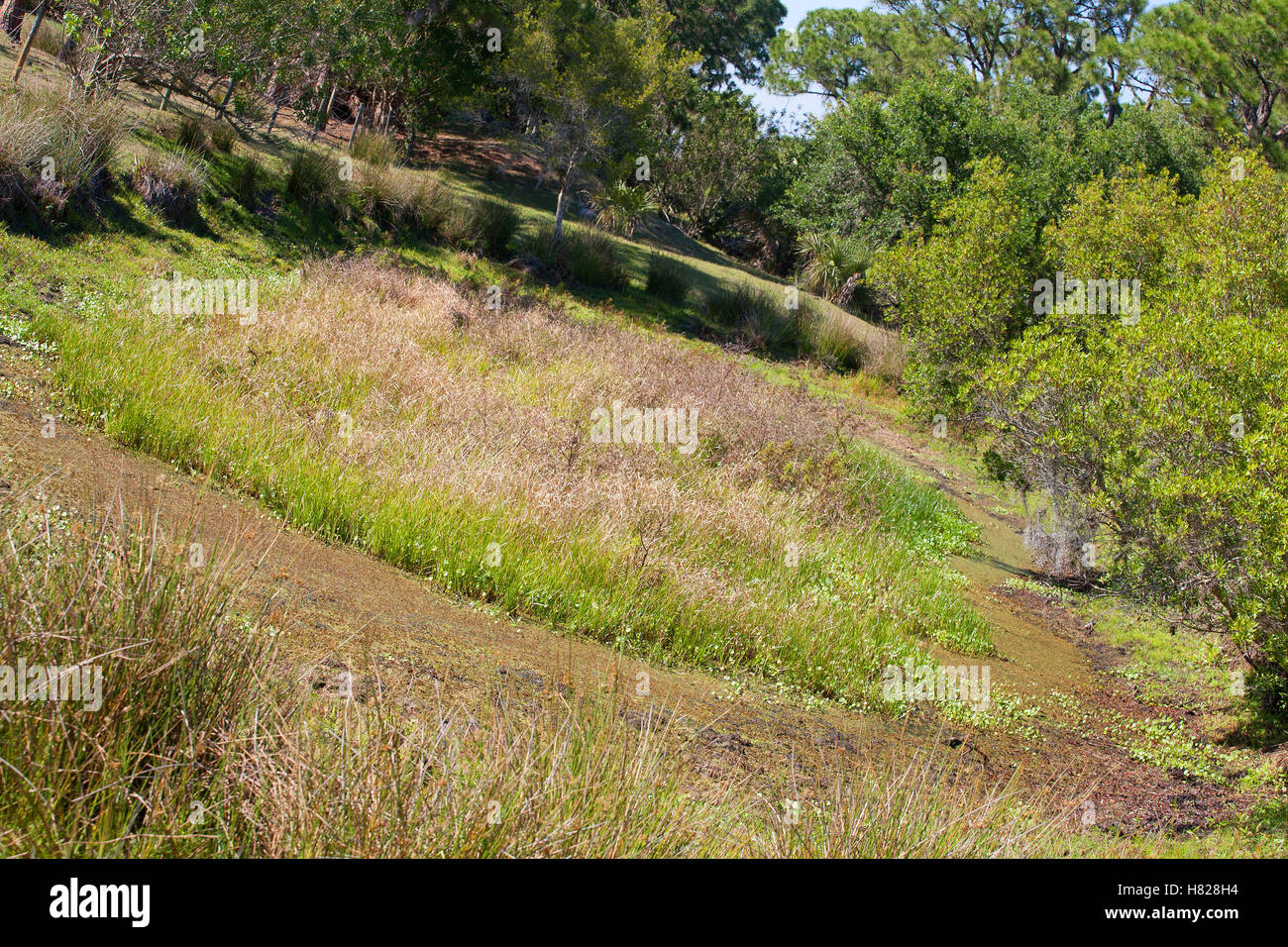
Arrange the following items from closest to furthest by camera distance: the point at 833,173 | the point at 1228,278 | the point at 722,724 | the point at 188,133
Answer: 1. the point at 722,724
2. the point at 1228,278
3. the point at 188,133
4. the point at 833,173

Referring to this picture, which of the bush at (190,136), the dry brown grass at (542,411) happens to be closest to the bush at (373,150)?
the bush at (190,136)

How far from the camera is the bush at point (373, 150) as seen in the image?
799 inches

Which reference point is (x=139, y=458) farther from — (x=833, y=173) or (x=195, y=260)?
(x=833, y=173)

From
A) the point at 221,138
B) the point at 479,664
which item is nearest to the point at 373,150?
the point at 221,138

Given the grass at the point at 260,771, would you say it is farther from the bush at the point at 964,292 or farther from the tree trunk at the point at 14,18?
the tree trunk at the point at 14,18

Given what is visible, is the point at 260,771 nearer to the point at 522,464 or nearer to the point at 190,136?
the point at 522,464

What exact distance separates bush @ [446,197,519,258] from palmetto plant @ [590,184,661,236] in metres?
3.12

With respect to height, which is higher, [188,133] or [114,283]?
[188,133]

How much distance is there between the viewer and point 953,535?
13586 millimetres

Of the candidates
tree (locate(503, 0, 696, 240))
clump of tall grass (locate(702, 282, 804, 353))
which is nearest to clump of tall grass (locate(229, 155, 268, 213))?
tree (locate(503, 0, 696, 240))

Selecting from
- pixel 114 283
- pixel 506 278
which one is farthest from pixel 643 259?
pixel 114 283

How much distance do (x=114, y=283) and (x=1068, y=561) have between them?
1249cm

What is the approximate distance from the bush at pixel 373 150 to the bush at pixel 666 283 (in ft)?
20.9

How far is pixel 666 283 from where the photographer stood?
23.1m
